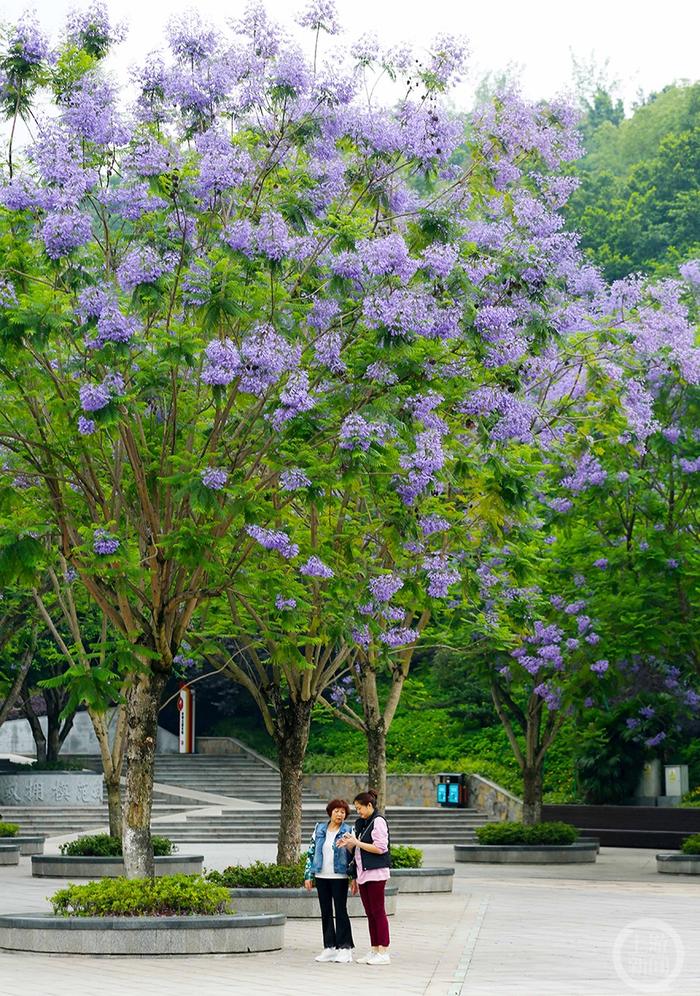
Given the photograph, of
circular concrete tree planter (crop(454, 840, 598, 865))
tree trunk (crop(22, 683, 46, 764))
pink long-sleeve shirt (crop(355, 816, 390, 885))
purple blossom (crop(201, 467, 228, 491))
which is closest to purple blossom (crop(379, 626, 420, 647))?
pink long-sleeve shirt (crop(355, 816, 390, 885))

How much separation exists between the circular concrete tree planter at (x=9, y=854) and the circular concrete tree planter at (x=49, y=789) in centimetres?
1158

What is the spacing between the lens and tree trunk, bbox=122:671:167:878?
44.2 feet

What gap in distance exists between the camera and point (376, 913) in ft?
40.9

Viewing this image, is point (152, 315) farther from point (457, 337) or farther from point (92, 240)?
point (457, 337)

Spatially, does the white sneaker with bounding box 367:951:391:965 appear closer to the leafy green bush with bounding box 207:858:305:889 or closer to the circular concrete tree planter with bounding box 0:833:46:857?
the leafy green bush with bounding box 207:858:305:889

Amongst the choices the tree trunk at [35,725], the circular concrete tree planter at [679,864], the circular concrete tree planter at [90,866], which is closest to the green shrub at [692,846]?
the circular concrete tree planter at [679,864]

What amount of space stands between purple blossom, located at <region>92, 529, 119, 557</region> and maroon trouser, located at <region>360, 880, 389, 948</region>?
347cm

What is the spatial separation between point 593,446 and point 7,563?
8.34 meters

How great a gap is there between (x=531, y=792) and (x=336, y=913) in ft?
56.6

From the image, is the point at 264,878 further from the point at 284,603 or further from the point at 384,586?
the point at 284,603

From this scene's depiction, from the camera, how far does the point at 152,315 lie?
1312cm

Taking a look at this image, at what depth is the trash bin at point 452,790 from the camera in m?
36.7

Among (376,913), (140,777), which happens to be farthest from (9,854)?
(376,913)

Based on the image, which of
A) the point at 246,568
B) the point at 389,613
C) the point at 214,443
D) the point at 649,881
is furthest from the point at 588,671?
the point at 214,443
